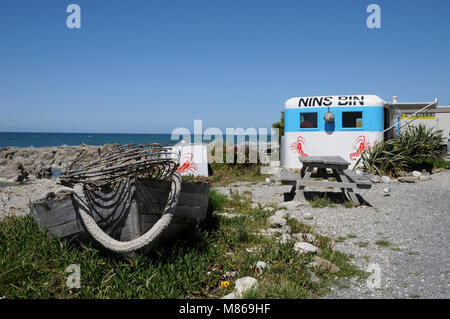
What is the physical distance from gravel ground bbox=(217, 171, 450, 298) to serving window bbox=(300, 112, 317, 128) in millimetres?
4310

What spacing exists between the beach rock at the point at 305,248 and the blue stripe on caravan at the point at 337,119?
30.5 feet

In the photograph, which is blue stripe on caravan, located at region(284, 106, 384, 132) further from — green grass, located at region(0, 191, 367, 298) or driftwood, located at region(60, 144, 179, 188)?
driftwood, located at region(60, 144, 179, 188)

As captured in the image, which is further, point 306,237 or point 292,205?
point 292,205

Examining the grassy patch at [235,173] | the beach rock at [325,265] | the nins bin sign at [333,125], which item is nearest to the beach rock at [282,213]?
the beach rock at [325,265]

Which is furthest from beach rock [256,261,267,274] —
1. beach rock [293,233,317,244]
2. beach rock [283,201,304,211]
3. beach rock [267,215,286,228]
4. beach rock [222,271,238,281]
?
beach rock [283,201,304,211]

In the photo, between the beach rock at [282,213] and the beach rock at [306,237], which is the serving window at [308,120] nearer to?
the beach rock at [282,213]

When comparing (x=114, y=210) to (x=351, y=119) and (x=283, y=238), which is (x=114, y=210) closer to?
(x=283, y=238)

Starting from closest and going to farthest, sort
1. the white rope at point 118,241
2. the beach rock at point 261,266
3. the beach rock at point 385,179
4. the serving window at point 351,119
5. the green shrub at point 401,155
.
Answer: the white rope at point 118,241 → the beach rock at point 261,266 → the beach rock at point 385,179 → the green shrub at point 401,155 → the serving window at point 351,119

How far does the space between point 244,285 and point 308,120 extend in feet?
35.3

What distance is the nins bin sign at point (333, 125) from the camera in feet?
41.5

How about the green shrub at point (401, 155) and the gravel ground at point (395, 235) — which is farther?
the green shrub at point (401, 155)

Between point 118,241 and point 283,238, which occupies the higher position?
point 118,241

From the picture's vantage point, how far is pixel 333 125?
1298 centimetres

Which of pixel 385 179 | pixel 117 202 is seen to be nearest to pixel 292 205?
pixel 117 202
